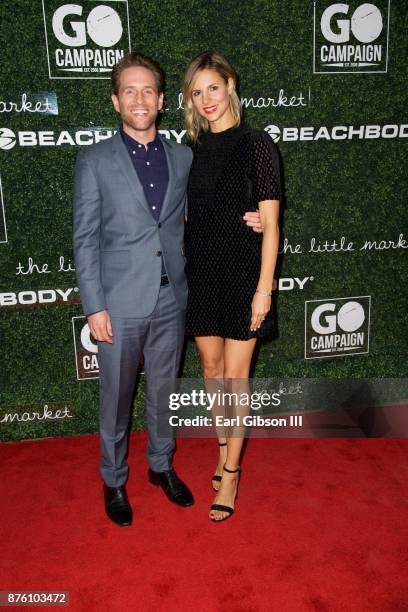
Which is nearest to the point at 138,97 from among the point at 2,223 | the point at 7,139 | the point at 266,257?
the point at 266,257

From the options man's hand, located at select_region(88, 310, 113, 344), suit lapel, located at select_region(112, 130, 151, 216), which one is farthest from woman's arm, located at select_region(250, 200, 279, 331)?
man's hand, located at select_region(88, 310, 113, 344)

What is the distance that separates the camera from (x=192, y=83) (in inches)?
93.4

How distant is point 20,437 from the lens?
11.2 feet

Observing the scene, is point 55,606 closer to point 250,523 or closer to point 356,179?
point 250,523

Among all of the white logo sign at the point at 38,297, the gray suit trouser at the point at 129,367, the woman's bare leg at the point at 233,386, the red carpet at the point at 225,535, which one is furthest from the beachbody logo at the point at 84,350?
the woman's bare leg at the point at 233,386

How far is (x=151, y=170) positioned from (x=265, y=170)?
499 mm

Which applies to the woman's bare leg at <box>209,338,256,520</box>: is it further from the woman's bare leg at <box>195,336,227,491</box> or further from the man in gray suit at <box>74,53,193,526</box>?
the man in gray suit at <box>74,53,193,526</box>

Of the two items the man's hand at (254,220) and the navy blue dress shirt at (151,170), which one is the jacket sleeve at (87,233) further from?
the man's hand at (254,220)

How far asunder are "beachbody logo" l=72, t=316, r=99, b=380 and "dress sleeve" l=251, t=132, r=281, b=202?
1.55m

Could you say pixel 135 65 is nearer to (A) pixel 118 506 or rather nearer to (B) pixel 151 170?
(B) pixel 151 170

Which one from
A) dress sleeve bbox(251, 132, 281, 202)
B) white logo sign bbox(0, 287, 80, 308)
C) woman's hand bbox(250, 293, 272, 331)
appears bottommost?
white logo sign bbox(0, 287, 80, 308)

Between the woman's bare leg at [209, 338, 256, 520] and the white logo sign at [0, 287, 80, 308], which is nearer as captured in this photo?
the woman's bare leg at [209, 338, 256, 520]

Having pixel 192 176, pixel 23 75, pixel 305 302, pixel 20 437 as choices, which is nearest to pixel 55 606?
pixel 20 437

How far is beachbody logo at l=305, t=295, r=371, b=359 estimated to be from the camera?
3660 mm
